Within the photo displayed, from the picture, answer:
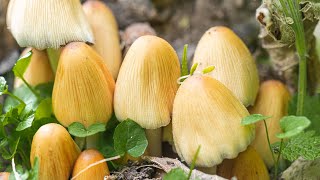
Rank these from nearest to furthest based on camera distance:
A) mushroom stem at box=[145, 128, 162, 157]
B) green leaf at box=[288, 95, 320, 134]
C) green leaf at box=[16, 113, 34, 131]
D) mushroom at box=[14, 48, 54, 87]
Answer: green leaf at box=[16, 113, 34, 131] → mushroom stem at box=[145, 128, 162, 157] → green leaf at box=[288, 95, 320, 134] → mushroom at box=[14, 48, 54, 87]

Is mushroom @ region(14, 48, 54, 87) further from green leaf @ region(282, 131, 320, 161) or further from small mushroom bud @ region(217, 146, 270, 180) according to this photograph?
green leaf @ region(282, 131, 320, 161)

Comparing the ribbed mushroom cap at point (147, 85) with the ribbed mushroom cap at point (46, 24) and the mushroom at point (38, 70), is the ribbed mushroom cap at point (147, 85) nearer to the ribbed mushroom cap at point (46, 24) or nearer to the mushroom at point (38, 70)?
the ribbed mushroom cap at point (46, 24)

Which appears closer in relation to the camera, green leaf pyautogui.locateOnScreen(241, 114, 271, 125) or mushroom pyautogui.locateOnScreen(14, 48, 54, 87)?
green leaf pyautogui.locateOnScreen(241, 114, 271, 125)

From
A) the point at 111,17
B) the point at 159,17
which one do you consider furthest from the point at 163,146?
the point at 159,17

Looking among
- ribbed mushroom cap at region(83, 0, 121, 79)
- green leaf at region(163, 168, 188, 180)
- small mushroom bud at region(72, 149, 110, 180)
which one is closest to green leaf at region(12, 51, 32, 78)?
ribbed mushroom cap at region(83, 0, 121, 79)

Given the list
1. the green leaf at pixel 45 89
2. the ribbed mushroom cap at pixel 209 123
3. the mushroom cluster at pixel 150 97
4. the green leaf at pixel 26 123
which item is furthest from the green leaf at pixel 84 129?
the green leaf at pixel 45 89

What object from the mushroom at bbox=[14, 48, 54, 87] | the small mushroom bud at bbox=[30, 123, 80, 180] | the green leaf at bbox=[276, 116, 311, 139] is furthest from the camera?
the mushroom at bbox=[14, 48, 54, 87]
